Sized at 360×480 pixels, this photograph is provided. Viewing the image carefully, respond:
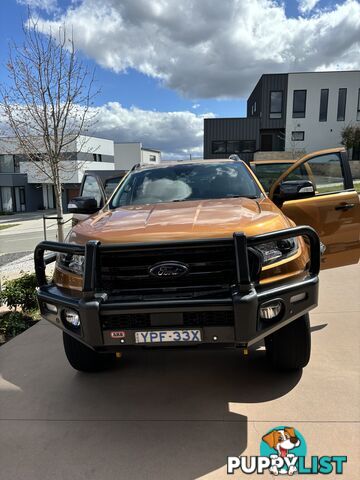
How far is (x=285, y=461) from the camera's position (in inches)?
89.5

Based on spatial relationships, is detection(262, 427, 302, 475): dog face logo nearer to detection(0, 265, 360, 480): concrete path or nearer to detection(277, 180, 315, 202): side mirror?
detection(0, 265, 360, 480): concrete path

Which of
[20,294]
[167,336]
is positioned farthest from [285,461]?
[20,294]

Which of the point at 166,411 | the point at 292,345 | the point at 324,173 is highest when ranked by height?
the point at 324,173

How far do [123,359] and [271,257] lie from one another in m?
1.97

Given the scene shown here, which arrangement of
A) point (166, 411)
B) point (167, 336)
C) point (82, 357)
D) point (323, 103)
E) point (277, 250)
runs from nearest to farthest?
point (167, 336), point (277, 250), point (166, 411), point (82, 357), point (323, 103)

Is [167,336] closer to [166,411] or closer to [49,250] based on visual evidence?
[166,411]

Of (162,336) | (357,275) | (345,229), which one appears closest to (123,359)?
(162,336)

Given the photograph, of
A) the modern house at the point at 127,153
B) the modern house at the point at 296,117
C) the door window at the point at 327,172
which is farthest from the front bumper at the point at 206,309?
the modern house at the point at 127,153

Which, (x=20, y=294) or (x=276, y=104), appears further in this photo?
(x=276, y=104)

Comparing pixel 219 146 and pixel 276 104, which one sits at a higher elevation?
pixel 276 104

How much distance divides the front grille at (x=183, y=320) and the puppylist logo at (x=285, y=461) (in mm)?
835

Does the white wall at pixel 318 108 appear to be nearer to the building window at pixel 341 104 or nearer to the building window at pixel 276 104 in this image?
the building window at pixel 341 104

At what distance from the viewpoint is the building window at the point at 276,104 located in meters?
32.7

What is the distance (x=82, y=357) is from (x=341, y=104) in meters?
35.4
